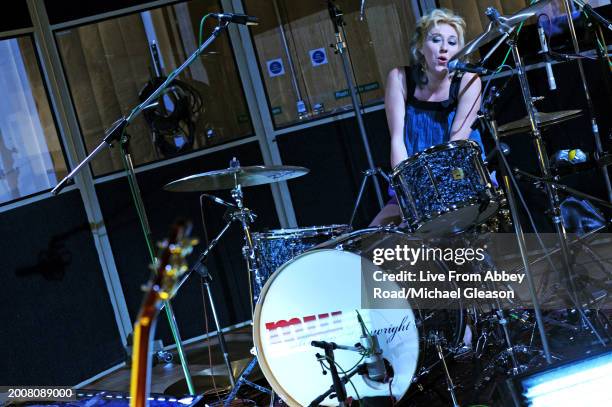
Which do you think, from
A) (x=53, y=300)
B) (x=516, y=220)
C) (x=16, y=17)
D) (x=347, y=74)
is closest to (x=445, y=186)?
(x=516, y=220)

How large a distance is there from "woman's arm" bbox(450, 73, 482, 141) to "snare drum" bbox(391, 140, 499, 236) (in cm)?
60

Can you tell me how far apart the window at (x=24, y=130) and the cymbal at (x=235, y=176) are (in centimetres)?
163

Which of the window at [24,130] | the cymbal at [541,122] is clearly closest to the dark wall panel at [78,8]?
the window at [24,130]

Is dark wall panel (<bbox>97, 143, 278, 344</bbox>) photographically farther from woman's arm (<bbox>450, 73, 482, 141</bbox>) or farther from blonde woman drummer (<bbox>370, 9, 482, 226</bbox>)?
woman's arm (<bbox>450, 73, 482, 141</bbox>)

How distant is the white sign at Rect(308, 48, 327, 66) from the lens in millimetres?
5355

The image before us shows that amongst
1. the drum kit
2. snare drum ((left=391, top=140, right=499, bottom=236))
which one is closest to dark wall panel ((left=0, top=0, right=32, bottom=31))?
the drum kit

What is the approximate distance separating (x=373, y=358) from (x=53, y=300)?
2607 millimetres

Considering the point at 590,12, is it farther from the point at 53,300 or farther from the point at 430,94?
the point at 53,300

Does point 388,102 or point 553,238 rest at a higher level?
point 388,102

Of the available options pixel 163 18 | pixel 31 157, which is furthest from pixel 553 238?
pixel 31 157

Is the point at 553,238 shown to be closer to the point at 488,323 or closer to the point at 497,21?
the point at 488,323

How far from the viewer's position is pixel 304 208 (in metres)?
5.39

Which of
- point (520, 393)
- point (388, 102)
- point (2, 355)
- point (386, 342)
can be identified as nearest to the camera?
point (520, 393)

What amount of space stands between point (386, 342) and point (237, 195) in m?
1.14
